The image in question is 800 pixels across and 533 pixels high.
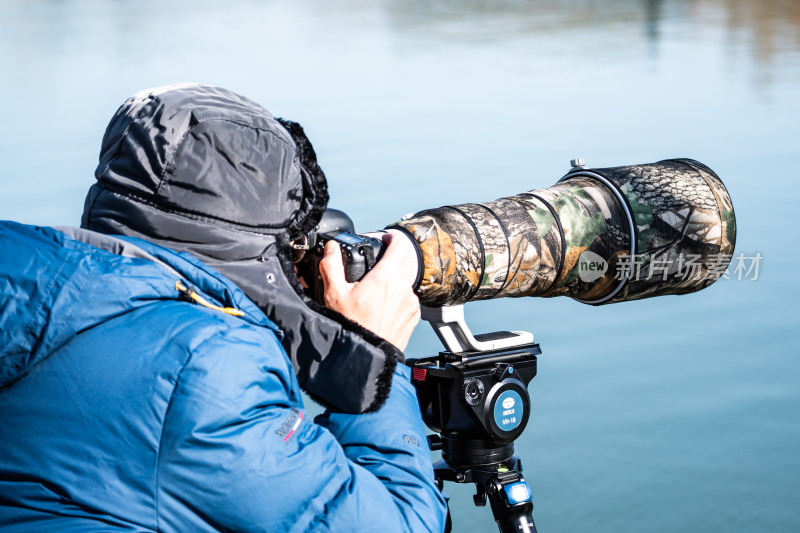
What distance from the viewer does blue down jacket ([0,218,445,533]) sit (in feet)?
2.93

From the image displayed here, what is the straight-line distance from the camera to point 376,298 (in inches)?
50.6

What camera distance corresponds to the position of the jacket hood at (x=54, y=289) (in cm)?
88

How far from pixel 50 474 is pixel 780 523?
2168mm

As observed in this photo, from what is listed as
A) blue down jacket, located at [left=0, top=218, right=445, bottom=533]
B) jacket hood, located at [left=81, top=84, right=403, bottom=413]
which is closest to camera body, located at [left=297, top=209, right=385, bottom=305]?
jacket hood, located at [left=81, top=84, right=403, bottom=413]

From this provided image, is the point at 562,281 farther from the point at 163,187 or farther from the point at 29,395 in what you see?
the point at 29,395

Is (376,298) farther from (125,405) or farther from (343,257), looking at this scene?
(125,405)

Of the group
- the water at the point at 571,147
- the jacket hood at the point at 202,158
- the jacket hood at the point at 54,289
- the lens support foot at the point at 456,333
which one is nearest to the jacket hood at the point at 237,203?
the jacket hood at the point at 202,158

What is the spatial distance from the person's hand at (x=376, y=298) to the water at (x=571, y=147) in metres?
1.45

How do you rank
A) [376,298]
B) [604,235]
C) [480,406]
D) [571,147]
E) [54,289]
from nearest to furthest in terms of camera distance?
[54,289], [376,298], [480,406], [604,235], [571,147]

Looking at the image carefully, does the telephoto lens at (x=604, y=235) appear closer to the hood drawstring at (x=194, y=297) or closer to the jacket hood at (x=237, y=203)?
the jacket hood at (x=237, y=203)

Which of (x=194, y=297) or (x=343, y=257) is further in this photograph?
(x=343, y=257)

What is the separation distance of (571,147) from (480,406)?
160 inches

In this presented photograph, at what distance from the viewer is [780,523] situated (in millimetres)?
2588

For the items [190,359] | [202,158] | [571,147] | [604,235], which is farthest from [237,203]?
[571,147]
